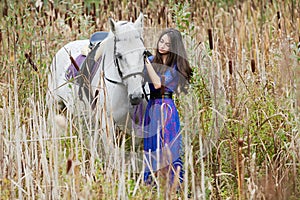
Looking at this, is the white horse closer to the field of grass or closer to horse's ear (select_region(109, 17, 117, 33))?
horse's ear (select_region(109, 17, 117, 33))

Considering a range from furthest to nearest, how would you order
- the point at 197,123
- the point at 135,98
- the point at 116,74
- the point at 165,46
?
the point at 165,46 → the point at 116,74 → the point at 135,98 → the point at 197,123

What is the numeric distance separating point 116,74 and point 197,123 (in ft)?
2.41

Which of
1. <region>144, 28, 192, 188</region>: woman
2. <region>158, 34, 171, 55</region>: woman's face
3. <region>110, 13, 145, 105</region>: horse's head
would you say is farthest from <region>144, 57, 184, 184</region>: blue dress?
<region>110, 13, 145, 105</region>: horse's head

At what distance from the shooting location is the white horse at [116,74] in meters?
3.27

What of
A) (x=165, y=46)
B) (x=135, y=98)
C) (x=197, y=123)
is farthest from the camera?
(x=165, y=46)

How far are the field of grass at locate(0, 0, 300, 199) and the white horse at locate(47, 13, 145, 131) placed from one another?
0.20 metres

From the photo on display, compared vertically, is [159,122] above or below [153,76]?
below

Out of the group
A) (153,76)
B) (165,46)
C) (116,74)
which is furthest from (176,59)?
(116,74)

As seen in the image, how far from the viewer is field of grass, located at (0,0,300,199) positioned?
2.52 meters

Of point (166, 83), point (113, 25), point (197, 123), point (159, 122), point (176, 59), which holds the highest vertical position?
point (113, 25)

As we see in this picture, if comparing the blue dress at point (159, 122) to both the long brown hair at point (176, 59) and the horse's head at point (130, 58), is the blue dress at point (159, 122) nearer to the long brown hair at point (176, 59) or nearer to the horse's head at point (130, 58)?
the long brown hair at point (176, 59)

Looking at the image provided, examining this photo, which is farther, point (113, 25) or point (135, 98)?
point (113, 25)

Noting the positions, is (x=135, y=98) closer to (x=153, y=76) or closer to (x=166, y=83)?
(x=153, y=76)

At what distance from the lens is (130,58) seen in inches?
130
